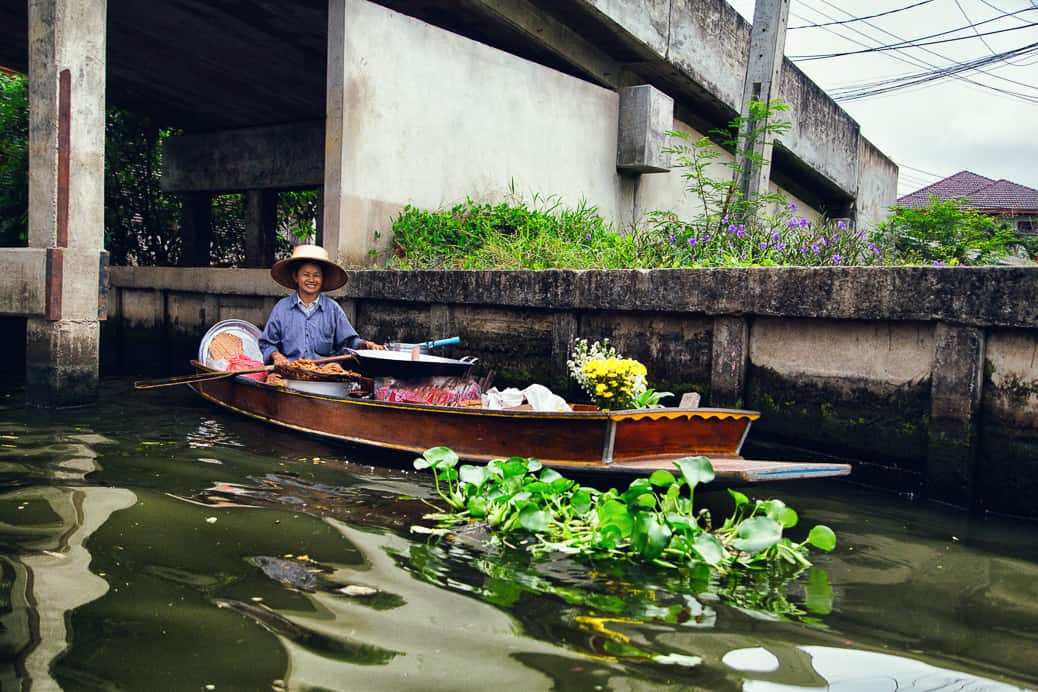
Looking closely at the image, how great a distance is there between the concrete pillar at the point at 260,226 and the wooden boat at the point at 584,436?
9694 mm

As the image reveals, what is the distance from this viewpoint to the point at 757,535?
3650 millimetres

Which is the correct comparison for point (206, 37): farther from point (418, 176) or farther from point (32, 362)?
point (32, 362)

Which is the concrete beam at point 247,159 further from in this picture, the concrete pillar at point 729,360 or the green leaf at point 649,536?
the green leaf at point 649,536

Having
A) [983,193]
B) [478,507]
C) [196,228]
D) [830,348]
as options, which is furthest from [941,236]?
[983,193]

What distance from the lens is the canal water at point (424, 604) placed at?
8.05 ft

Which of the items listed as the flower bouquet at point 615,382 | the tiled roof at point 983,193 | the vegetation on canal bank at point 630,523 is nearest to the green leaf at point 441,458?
the vegetation on canal bank at point 630,523

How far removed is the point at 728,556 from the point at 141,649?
2287 millimetres

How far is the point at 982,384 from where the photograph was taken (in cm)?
483

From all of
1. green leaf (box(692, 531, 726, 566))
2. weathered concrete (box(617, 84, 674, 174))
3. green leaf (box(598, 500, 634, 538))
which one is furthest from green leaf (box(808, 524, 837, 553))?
weathered concrete (box(617, 84, 674, 174))

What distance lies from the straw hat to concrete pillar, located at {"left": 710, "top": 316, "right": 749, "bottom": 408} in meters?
3.28

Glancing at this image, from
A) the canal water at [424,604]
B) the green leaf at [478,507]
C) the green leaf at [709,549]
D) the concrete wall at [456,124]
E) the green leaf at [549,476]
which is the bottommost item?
the canal water at [424,604]

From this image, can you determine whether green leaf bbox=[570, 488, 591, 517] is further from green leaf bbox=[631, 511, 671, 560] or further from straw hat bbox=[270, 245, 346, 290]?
straw hat bbox=[270, 245, 346, 290]

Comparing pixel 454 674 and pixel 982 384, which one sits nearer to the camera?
pixel 454 674

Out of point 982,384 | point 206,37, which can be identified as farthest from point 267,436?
point 206,37
